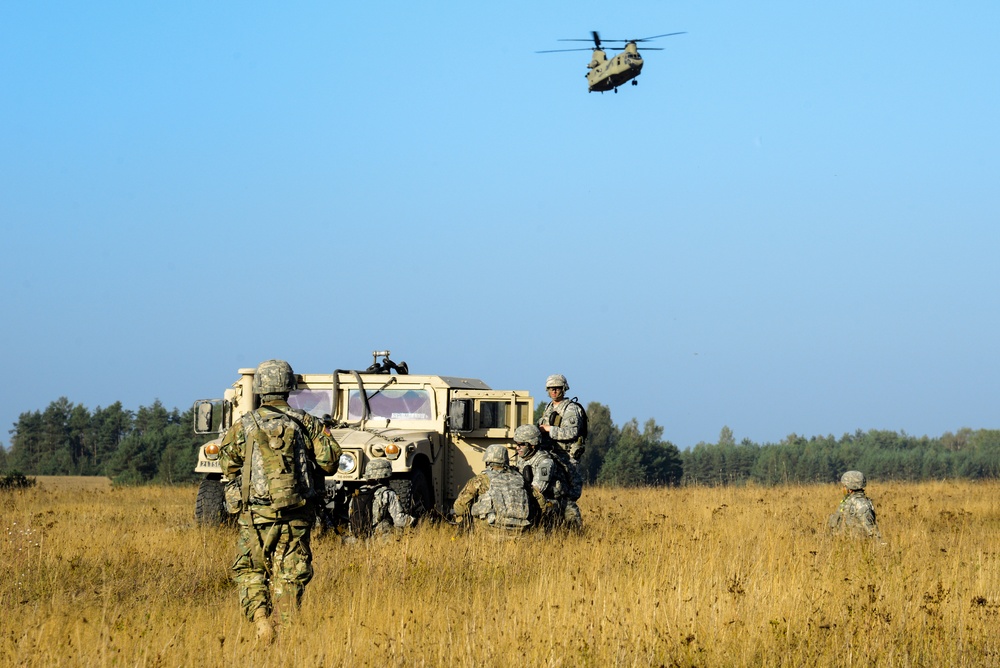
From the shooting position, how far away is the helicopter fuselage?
34578 mm

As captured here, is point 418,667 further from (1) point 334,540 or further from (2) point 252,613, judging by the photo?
(1) point 334,540

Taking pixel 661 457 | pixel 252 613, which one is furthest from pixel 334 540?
pixel 661 457

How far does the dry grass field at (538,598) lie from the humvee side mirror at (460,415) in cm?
137

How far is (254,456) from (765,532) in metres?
6.11

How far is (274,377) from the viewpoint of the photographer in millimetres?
7004

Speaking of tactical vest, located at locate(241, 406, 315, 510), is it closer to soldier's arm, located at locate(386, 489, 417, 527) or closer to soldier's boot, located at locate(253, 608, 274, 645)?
soldier's boot, located at locate(253, 608, 274, 645)

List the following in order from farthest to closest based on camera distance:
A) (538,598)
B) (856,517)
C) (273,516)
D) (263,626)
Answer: (856,517) < (538,598) < (273,516) < (263,626)

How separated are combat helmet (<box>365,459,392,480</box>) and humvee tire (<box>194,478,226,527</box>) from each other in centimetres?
211

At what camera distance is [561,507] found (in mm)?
11266

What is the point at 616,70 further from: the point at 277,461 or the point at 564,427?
the point at 277,461

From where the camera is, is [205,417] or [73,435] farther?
[73,435]

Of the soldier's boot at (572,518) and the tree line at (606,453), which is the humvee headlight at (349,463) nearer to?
the soldier's boot at (572,518)

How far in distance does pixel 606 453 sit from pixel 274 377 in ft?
149

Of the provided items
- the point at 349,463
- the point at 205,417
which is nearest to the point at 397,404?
the point at 349,463
